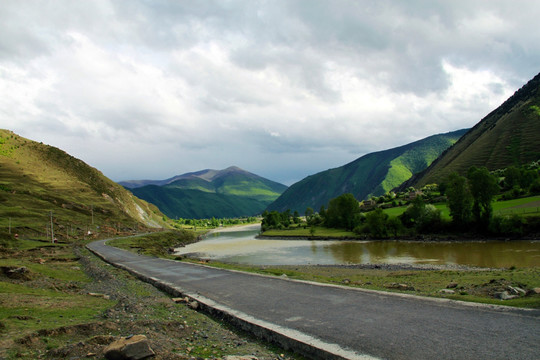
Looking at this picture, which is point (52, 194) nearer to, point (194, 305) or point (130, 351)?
point (194, 305)

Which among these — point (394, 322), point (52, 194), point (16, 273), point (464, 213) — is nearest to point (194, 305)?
point (394, 322)

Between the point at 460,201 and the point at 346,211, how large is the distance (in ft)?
167

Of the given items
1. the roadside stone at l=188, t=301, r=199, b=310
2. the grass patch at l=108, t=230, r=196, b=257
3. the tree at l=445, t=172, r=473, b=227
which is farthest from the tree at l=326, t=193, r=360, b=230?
the roadside stone at l=188, t=301, r=199, b=310

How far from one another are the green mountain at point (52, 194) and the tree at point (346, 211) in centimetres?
8523

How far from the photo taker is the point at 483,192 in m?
75.6

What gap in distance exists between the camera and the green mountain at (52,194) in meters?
86.7

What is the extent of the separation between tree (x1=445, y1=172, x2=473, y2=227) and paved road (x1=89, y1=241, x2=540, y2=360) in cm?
7768

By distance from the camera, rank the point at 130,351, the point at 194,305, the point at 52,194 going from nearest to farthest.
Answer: the point at 130,351 → the point at 194,305 → the point at 52,194

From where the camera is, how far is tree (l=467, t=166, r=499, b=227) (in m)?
74.8

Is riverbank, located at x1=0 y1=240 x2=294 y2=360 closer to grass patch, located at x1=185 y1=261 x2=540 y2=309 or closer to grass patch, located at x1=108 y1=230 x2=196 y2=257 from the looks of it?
grass patch, located at x1=185 y1=261 x2=540 y2=309

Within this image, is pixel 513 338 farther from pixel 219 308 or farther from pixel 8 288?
pixel 8 288

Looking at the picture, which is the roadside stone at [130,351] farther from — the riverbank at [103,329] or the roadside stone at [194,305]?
the roadside stone at [194,305]

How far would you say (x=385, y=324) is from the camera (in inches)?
372

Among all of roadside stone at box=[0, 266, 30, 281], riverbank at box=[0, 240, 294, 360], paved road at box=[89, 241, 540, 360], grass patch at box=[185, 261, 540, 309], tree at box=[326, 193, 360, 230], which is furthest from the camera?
tree at box=[326, 193, 360, 230]
